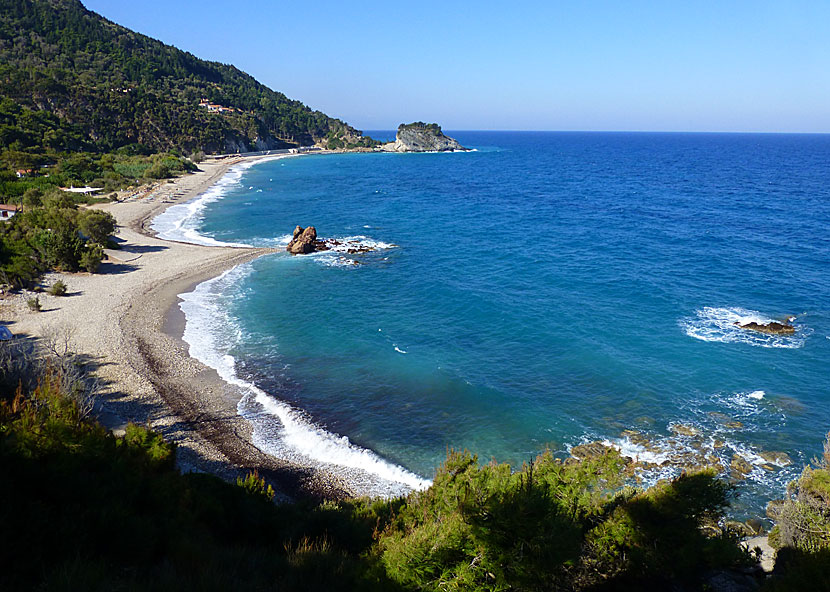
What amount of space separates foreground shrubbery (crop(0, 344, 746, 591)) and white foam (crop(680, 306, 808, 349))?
20410 mm

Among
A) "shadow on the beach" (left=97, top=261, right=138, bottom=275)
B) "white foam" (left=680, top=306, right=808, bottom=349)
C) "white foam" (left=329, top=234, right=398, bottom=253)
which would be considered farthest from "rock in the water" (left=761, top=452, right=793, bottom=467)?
"shadow on the beach" (left=97, top=261, right=138, bottom=275)

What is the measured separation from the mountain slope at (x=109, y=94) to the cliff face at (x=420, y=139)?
17.8 metres

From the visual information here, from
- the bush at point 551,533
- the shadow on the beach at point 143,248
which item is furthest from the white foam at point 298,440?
the shadow on the beach at point 143,248

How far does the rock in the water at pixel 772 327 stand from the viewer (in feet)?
88.6

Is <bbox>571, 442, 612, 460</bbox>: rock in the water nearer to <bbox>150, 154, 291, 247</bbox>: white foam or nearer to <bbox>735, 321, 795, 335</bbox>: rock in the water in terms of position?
<bbox>735, 321, 795, 335</bbox>: rock in the water

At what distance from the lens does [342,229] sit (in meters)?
55.3

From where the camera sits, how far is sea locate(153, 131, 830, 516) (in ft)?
61.5

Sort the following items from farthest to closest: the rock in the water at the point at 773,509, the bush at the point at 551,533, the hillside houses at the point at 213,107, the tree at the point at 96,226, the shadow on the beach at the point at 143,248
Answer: the hillside houses at the point at 213,107, the shadow on the beach at the point at 143,248, the tree at the point at 96,226, the rock in the water at the point at 773,509, the bush at the point at 551,533

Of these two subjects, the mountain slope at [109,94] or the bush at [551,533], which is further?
the mountain slope at [109,94]

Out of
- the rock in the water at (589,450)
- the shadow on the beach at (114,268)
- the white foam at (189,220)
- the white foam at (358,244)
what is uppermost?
the white foam at (189,220)

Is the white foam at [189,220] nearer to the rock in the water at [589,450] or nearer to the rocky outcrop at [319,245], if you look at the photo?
the rocky outcrop at [319,245]

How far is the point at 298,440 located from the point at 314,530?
8.30m

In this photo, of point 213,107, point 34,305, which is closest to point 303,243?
point 34,305

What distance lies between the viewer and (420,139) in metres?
185
